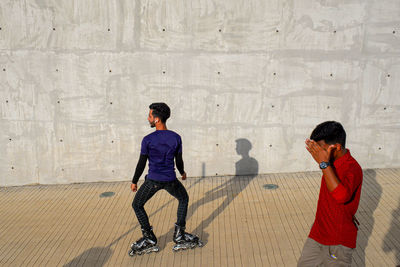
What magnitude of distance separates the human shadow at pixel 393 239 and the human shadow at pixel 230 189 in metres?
2.82

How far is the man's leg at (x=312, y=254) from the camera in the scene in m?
3.77

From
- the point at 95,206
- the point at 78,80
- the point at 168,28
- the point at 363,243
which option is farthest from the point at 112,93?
the point at 363,243

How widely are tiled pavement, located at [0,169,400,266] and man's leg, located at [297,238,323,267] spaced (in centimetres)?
159

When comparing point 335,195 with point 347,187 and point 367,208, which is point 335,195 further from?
point 367,208

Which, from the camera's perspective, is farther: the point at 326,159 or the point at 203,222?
the point at 203,222

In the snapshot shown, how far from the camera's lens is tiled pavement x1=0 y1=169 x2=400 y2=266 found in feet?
18.4

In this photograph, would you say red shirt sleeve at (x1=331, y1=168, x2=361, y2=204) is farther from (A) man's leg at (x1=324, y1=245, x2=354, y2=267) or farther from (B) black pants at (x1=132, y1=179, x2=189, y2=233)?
(B) black pants at (x1=132, y1=179, x2=189, y2=233)

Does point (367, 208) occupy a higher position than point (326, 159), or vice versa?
point (326, 159)

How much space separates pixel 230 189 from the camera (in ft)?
27.2

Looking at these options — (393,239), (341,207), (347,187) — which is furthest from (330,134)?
(393,239)

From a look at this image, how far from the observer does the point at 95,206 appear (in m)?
7.64

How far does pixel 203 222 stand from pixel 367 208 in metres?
3.19

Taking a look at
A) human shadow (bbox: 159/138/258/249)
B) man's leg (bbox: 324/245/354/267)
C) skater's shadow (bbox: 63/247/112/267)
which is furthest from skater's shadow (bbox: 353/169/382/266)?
skater's shadow (bbox: 63/247/112/267)

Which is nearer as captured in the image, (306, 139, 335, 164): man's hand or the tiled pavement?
(306, 139, 335, 164): man's hand
